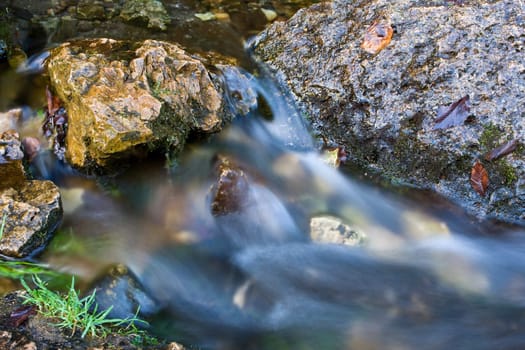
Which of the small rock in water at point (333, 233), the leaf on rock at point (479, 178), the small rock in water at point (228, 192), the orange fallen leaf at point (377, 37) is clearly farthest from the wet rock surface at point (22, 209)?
the leaf on rock at point (479, 178)

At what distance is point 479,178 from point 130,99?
9.71ft

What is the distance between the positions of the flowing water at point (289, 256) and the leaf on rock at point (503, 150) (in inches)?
22.1

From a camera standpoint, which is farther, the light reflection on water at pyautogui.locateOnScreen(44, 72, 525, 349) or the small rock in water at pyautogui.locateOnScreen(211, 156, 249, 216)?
the small rock in water at pyautogui.locateOnScreen(211, 156, 249, 216)

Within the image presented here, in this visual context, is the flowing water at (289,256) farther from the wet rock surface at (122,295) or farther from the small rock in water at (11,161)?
the small rock in water at (11,161)

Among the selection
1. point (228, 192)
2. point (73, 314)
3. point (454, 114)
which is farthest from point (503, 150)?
point (73, 314)

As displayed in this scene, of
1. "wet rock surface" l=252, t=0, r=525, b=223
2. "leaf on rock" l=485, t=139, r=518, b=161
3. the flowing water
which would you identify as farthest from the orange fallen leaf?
"leaf on rock" l=485, t=139, r=518, b=161

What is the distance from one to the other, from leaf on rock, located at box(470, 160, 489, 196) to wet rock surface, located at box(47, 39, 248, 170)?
2.27m

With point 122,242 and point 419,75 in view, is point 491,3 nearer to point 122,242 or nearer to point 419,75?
point 419,75

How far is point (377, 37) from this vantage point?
401cm

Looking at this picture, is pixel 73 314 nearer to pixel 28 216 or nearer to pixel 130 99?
pixel 28 216

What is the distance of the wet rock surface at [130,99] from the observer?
348 centimetres

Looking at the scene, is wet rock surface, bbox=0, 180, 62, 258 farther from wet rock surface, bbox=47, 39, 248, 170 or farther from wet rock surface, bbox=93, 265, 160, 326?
wet rock surface, bbox=93, 265, 160, 326

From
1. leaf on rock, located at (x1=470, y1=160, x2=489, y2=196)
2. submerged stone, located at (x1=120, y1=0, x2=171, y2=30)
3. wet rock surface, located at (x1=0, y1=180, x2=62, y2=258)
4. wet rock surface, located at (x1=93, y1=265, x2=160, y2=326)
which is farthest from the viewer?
submerged stone, located at (x1=120, y1=0, x2=171, y2=30)

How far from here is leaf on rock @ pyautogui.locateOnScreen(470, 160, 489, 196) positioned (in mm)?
3547
